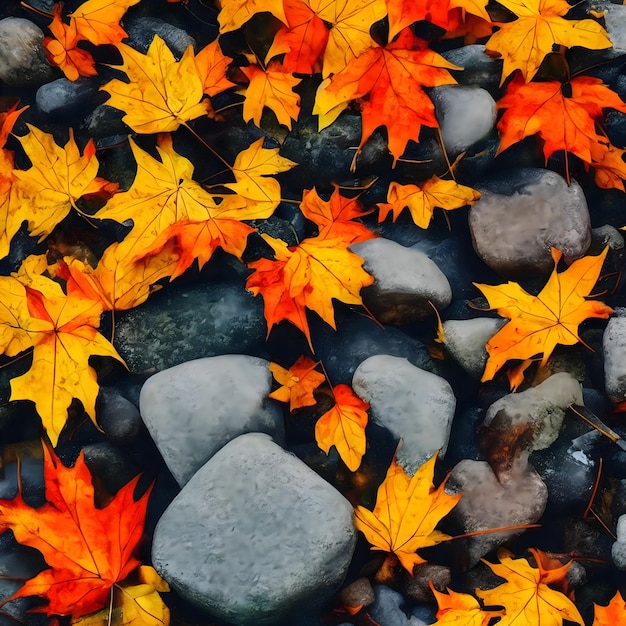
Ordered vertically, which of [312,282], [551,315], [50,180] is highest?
[50,180]

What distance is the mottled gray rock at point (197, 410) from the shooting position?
→ 182cm

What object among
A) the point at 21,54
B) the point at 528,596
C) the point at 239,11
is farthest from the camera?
the point at 21,54

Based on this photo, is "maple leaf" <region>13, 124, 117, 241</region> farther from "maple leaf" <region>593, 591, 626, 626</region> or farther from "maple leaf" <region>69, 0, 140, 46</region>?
"maple leaf" <region>593, 591, 626, 626</region>

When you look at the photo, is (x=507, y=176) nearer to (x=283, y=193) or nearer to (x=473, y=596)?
(x=283, y=193)

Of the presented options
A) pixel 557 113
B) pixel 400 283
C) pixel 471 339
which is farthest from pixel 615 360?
pixel 557 113

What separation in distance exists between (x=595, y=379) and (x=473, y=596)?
74cm

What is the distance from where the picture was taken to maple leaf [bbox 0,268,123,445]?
5.81ft

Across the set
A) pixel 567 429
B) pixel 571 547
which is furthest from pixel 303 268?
pixel 571 547

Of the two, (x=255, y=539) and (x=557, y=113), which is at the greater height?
(x=557, y=113)

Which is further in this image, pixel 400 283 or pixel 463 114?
pixel 463 114

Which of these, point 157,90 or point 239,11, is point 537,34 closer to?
point 239,11

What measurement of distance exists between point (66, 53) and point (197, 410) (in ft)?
4.26

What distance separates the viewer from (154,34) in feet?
7.18

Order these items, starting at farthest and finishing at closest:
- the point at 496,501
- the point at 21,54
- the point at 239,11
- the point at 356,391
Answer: the point at 21,54 < the point at 239,11 < the point at 356,391 < the point at 496,501
